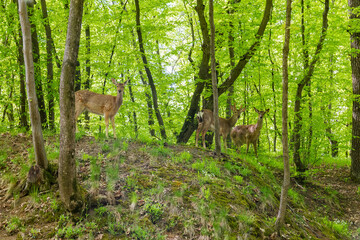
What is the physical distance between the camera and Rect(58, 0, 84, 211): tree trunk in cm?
427

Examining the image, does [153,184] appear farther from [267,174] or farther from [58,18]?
[58,18]

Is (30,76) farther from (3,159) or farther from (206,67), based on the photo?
(206,67)

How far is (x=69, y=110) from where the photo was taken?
4.32 m

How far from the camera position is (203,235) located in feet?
14.5

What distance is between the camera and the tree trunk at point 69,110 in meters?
4.27

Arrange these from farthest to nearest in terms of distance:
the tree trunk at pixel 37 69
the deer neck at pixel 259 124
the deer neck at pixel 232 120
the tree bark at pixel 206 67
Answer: the deer neck at pixel 232 120 < the deer neck at pixel 259 124 < the tree bark at pixel 206 67 < the tree trunk at pixel 37 69

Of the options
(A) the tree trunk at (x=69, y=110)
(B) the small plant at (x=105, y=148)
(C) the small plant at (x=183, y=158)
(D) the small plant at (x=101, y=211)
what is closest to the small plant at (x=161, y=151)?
(C) the small plant at (x=183, y=158)

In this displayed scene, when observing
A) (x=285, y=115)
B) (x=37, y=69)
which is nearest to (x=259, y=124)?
(x=285, y=115)

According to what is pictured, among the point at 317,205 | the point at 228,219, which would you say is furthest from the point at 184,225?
the point at 317,205

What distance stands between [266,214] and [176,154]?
2769 millimetres

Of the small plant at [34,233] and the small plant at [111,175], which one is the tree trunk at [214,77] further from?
the small plant at [34,233]

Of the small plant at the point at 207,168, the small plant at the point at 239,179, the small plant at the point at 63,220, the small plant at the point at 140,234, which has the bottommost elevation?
the small plant at the point at 140,234

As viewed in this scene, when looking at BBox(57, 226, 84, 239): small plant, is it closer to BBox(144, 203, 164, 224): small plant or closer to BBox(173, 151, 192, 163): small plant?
BBox(144, 203, 164, 224): small plant

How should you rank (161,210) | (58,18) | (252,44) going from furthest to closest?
(58,18) < (252,44) < (161,210)
